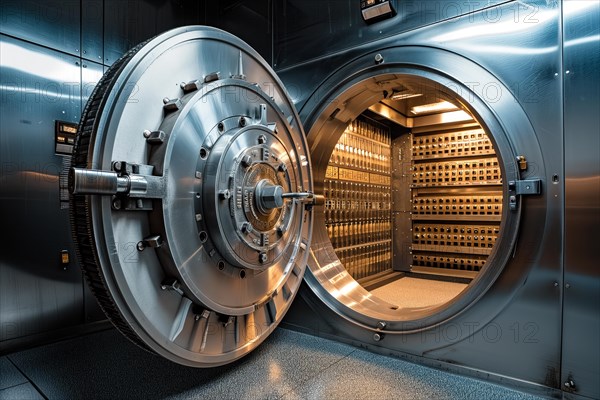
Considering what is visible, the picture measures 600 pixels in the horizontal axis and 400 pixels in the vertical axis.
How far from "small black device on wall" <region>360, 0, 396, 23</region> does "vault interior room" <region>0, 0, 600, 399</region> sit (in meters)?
0.01

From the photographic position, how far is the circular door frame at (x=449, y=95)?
4.96 ft

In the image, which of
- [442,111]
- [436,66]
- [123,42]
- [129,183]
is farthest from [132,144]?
[442,111]

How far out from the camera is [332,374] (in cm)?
159

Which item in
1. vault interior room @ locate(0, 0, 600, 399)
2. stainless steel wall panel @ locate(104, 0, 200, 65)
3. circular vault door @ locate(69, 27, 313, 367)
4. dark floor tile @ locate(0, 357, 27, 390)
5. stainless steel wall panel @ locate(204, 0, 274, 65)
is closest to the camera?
circular vault door @ locate(69, 27, 313, 367)

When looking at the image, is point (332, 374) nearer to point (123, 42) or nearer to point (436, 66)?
point (436, 66)

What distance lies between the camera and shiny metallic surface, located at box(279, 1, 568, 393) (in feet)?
4.70

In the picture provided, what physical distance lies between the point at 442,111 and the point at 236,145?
3.48m

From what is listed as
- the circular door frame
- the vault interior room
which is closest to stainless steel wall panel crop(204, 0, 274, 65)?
the vault interior room

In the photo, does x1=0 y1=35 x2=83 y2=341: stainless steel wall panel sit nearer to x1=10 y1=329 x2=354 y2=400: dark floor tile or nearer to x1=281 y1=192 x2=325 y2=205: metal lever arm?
x1=10 y1=329 x2=354 y2=400: dark floor tile

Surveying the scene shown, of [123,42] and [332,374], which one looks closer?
[332,374]

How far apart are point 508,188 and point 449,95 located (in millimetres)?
579

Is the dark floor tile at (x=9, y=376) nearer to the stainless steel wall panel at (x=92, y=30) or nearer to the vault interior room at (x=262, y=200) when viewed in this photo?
the vault interior room at (x=262, y=200)

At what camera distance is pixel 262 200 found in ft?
4.51

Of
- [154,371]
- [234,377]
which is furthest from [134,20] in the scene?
[234,377]
